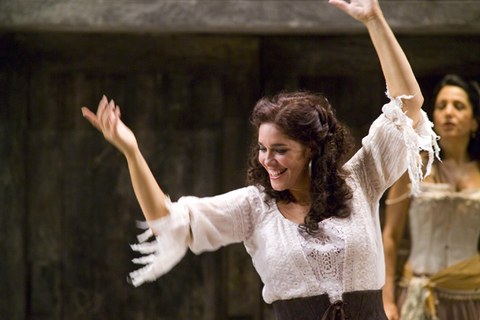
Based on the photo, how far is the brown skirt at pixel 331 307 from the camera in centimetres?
186

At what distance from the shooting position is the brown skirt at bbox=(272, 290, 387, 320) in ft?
6.12

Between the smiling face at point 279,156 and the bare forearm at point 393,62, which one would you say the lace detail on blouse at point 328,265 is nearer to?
the smiling face at point 279,156

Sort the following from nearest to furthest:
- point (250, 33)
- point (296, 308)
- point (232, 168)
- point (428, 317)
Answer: point (296, 308) < point (428, 317) < point (250, 33) < point (232, 168)

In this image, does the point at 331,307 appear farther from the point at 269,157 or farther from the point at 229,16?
the point at 229,16

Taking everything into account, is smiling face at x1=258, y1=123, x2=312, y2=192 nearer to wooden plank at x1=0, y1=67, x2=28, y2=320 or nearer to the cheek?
the cheek

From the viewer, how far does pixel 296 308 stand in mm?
1892

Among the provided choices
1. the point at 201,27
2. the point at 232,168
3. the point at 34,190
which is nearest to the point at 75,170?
the point at 34,190

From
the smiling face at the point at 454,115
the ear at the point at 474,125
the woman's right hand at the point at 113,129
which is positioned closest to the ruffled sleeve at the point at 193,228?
the woman's right hand at the point at 113,129

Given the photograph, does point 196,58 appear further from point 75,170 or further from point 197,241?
point 197,241

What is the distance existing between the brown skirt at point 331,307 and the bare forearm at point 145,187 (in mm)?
524

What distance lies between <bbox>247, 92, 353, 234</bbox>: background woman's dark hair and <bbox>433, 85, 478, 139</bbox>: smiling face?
4.68ft

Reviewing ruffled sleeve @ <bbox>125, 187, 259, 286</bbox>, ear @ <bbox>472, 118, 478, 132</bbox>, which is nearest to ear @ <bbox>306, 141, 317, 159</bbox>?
ruffled sleeve @ <bbox>125, 187, 259, 286</bbox>

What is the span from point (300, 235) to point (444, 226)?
5.15ft

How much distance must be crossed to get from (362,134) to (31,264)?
7.49 ft
